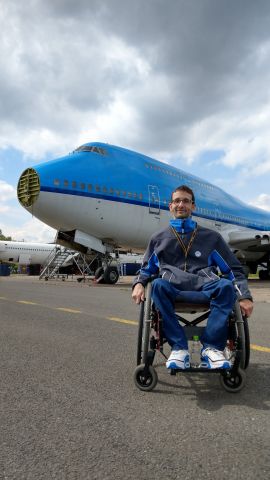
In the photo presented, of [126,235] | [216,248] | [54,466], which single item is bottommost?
[54,466]

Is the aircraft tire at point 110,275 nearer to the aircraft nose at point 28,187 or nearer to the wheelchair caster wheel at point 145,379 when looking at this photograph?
the aircraft nose at point 28,187

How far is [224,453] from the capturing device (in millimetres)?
1714

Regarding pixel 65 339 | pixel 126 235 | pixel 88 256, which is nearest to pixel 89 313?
pixel 65 339

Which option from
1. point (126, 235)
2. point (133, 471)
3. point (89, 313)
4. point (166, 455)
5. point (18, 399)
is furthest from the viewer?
point (126, 235)

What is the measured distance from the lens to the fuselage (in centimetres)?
1280

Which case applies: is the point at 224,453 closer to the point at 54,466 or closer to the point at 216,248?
the point at 54,466

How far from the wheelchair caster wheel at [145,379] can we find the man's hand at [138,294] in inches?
16.9

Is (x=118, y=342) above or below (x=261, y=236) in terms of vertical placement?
below

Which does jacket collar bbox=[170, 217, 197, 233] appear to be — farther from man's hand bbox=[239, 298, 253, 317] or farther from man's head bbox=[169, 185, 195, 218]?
man's hand bbox=[239, 298, 253, 317]

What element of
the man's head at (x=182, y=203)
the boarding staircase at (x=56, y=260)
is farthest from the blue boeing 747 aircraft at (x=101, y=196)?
the man's head at (x=182, y=203)

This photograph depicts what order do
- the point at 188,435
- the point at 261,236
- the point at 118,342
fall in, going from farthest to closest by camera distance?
the point at 261,236
the point at 118,342
the point at 188,435

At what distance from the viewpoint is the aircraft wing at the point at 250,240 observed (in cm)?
1750

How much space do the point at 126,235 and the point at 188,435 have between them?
12571 millimetres

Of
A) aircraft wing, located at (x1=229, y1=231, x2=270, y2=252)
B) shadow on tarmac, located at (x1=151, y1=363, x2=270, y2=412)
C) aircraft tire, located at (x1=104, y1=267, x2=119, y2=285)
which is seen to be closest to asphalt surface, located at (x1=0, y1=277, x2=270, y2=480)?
shadow on tarmac, located at (x1=151, y1=363, x2=270, y2=412)
